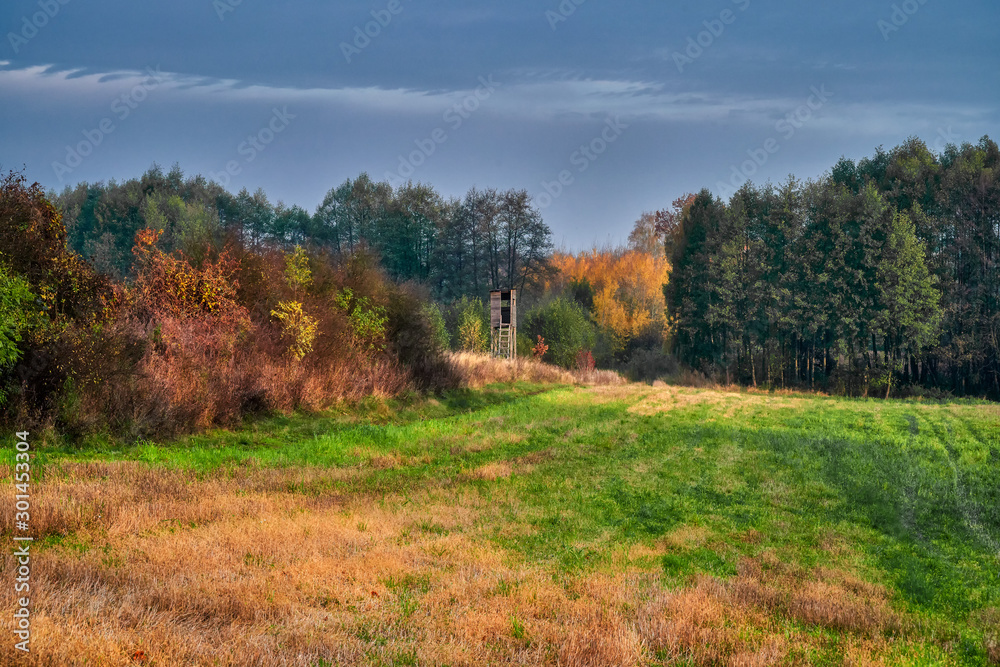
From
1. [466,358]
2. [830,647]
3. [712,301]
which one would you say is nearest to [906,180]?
[712,301]

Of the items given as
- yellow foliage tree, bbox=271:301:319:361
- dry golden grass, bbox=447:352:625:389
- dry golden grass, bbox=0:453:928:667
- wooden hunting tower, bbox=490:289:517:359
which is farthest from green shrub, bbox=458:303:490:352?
dry golden grass, bbox=0:453:928:667

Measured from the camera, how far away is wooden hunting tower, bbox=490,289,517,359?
38938 mm

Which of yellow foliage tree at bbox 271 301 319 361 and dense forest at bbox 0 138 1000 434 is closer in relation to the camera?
dense forest at bbox 0 138 1000 434

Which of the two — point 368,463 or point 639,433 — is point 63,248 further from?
point 639,433

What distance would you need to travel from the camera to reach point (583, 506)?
943cm

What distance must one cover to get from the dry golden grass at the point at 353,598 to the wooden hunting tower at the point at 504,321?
101ft

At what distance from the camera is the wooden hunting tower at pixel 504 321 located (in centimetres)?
3894

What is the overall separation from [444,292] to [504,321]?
2491 centimetres

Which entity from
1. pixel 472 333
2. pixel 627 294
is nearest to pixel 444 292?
pixel 627 294

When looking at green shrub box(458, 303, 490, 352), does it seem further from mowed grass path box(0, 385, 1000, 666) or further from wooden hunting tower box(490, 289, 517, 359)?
mowed grass path box(0, 385, 1000, 666)

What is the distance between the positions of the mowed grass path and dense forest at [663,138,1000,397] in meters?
27.6

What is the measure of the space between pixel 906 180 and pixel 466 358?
3053 cm

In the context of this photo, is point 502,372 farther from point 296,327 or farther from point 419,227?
point 419,227

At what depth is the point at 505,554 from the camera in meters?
7.07
